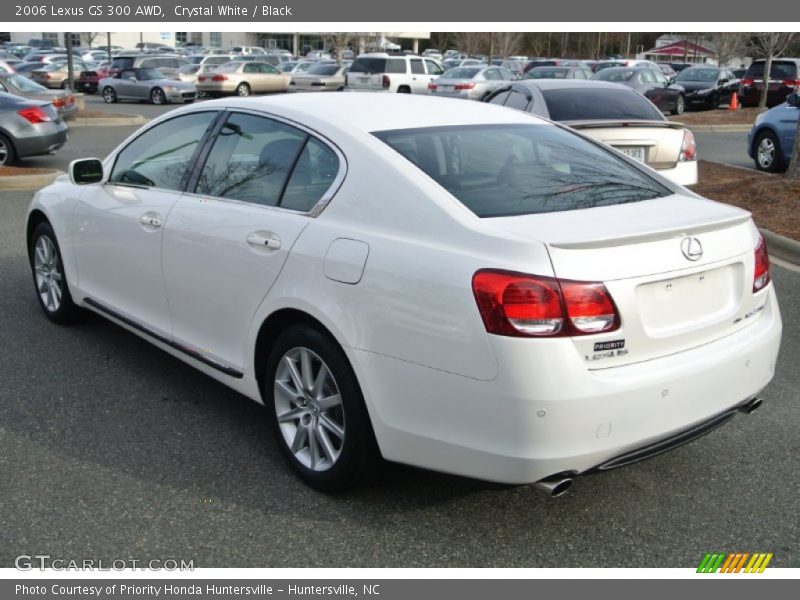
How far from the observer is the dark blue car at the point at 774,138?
44.5 feet

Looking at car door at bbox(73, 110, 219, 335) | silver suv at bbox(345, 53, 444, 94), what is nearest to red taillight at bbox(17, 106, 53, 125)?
car door at bbox(73, 110, 219, 335)

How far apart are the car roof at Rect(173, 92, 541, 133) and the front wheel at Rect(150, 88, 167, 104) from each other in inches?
1185

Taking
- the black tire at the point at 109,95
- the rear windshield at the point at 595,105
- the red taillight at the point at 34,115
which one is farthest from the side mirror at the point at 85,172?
the black tire at the point at 109,95

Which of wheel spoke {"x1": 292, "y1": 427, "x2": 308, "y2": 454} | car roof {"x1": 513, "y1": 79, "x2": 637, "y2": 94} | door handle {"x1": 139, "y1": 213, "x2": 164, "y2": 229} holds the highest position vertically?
car roof {"x1": 513, "y1": 79, "x2": 637, "y2": 94}

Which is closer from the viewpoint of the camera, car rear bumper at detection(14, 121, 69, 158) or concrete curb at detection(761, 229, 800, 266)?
concrete curb at detection(761, 229, 800, 266)

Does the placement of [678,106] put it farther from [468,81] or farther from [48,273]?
[48,273]

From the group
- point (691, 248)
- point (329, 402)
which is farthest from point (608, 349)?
point (329, 402)

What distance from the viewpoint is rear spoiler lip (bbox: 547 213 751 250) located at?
123 inches

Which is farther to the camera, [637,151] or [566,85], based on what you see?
[566,85]

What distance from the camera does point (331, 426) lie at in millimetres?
3744

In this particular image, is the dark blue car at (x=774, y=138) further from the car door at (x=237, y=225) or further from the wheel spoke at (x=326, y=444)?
the wheel spoke at (x=326, y=444)

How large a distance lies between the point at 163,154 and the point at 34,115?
33.6 feet

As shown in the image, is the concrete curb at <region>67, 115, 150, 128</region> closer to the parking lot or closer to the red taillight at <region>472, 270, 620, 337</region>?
the parking lot

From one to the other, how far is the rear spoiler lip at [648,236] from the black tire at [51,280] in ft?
12.7
